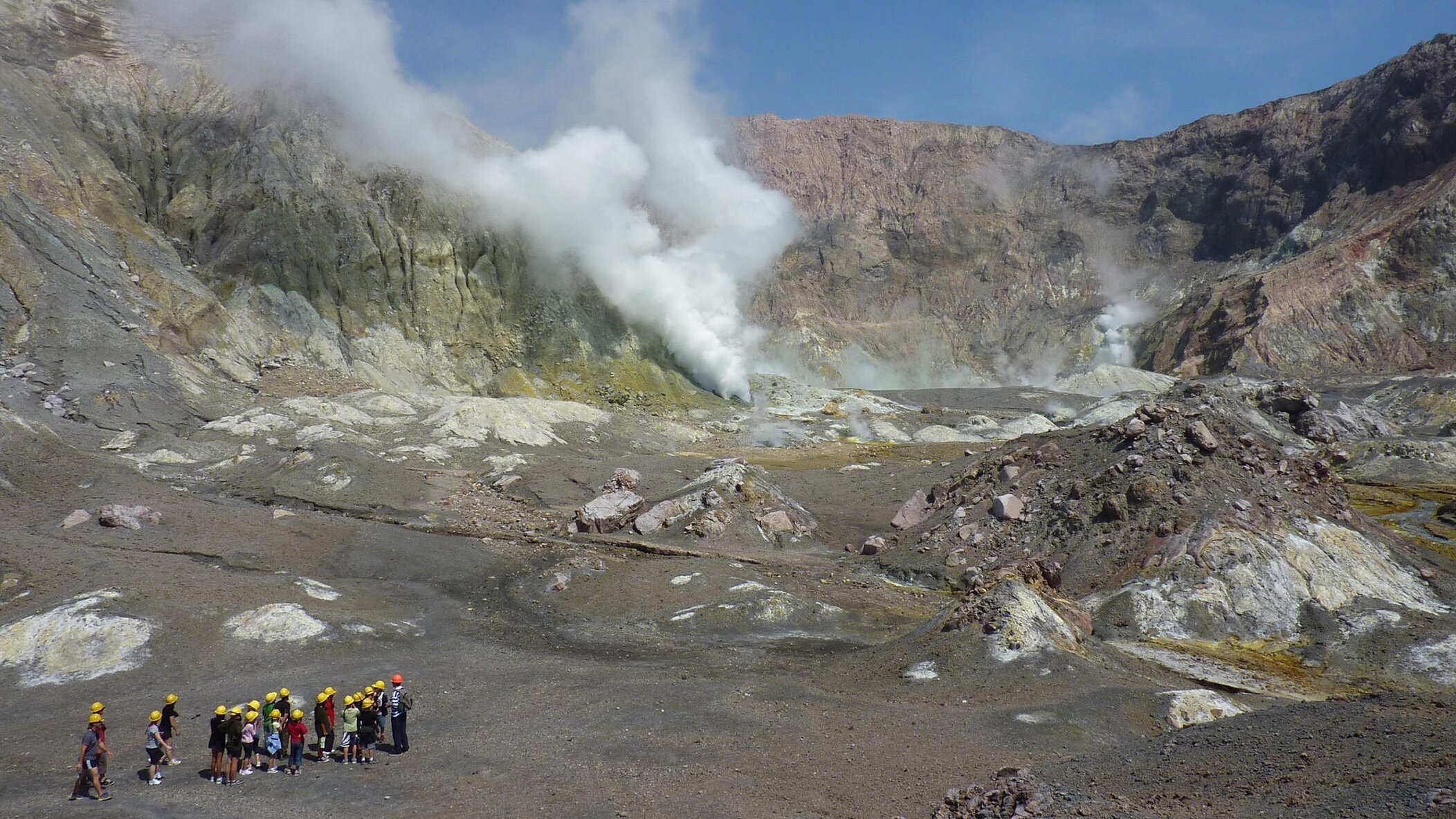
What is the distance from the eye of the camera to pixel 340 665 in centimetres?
2209

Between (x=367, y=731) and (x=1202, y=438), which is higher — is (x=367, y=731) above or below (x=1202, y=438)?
below

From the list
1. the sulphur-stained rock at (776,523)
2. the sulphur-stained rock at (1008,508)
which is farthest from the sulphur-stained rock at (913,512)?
the sulphur-stained rock at (1008,508)

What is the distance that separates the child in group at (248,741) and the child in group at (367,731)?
170 cm

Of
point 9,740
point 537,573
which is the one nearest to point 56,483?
point 537,573

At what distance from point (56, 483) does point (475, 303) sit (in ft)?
222

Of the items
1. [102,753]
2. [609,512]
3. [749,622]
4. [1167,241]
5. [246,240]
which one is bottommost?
[102,753]

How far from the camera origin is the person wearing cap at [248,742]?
14719 mm

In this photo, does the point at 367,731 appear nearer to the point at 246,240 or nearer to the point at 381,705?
the point at 381,705

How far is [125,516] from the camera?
3222cm

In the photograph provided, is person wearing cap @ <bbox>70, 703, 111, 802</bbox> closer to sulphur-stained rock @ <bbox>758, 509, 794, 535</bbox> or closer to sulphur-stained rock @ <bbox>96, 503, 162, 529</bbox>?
sulphur-stained rock @ <bbox>96, 503, 162, 529</bbox>

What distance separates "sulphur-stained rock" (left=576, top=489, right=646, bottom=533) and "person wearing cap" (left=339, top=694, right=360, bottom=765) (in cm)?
2571

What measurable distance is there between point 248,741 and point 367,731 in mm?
1930

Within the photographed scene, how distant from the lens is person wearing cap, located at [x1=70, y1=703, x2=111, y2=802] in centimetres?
1331

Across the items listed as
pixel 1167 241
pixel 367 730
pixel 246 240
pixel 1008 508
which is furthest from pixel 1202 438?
pixel 1167 241
